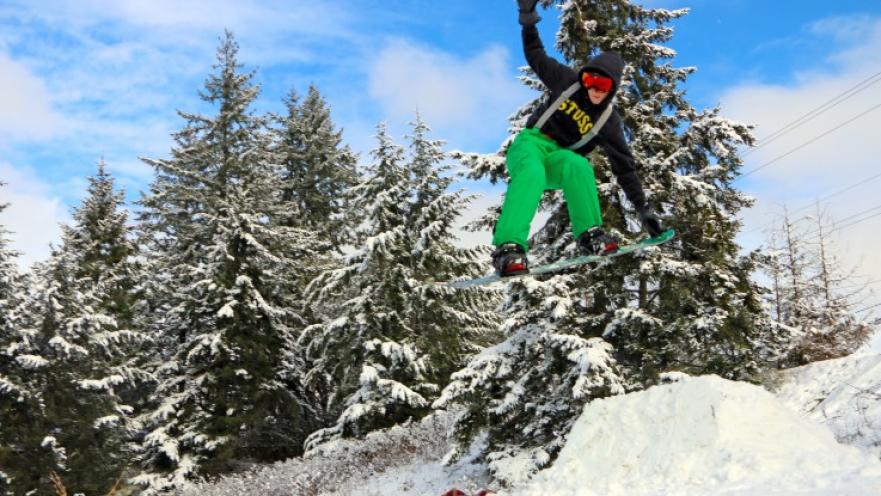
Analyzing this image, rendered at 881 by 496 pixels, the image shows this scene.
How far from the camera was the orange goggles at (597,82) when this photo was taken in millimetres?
4996

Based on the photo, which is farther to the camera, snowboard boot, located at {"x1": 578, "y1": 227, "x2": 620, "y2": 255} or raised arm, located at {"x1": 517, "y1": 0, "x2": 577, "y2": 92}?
snowboard boot, located at {"x1": 578, "y1": 227, "x2": 620, "y2": 255}

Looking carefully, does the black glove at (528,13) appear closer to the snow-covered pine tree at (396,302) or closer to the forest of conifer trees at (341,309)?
the forest of conifer trees at (341,309)

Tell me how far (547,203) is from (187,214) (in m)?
15.1

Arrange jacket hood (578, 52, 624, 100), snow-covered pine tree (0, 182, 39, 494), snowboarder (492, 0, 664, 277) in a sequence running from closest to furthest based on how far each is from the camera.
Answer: jacket hood (578, 52, 624, 100) → snowboarder (492, 0, 664, 277) → snow-covered pine tree (0, 182, 39, 494)

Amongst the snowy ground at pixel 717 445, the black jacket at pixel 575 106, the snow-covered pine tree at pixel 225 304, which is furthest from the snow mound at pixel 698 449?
the snow-covered pine tree at pixel 225 304

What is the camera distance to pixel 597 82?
502cm

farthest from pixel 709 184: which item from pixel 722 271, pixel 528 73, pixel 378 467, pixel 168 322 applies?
pixel 168 322

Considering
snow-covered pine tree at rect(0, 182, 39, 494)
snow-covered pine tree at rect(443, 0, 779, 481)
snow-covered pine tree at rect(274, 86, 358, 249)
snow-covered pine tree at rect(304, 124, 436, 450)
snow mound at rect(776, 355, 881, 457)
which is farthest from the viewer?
snow-covered pine tree at rect(274, 86, 358, 249)

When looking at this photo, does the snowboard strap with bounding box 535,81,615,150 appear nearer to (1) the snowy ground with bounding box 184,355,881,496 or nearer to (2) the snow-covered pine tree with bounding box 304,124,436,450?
(1) the snowy ground with bounding box 184,355,881,496

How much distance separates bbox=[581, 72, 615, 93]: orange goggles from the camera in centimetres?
500

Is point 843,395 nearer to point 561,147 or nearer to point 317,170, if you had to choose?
point 561,147

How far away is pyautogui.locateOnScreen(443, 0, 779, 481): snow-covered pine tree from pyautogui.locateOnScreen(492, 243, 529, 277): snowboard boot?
3.78m

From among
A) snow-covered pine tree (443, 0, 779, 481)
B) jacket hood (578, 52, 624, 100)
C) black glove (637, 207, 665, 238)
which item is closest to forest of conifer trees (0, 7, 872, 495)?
snow-covered pine tree (443, 0, 779, 481)

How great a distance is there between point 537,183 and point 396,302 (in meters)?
12.0
